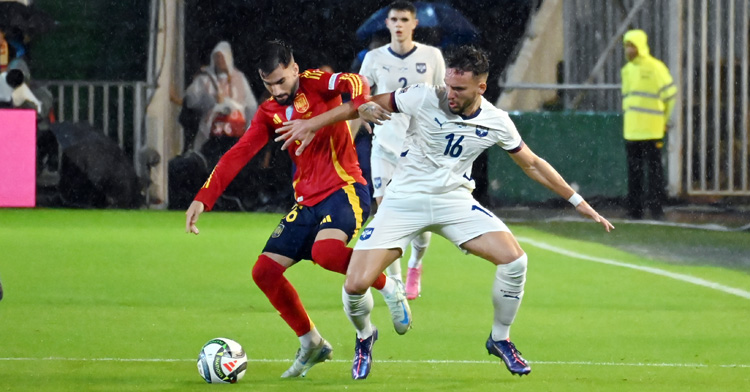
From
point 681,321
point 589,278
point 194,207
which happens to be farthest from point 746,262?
point 194,207

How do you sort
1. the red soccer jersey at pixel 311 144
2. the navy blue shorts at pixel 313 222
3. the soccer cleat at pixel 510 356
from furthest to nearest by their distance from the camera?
the red soccer jersey at pixel 311 144
the navy blue shorts at pixel 313 222
the soccer cleat at pixel 510 356

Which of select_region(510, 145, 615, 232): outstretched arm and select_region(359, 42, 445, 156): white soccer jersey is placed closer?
select_region(510, 145, 615, 232): outstretched arm

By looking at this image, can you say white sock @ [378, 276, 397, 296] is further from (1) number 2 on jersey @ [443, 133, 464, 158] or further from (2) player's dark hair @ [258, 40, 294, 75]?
(2) player's dark hair @ [258, 40, 294, 75]

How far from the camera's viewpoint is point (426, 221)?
263 inches

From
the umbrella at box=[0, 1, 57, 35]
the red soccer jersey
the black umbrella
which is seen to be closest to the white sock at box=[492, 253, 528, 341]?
the red soccer jersey

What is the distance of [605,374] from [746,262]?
5881 millimetres

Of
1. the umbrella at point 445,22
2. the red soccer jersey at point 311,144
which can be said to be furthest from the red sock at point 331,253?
the umbrella at point 445,22

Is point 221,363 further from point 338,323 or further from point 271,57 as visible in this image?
point 338,323

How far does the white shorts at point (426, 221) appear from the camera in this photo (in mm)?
6617

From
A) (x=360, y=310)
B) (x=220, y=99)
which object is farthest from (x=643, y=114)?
(x=360, y=310)

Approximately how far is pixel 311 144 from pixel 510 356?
1.58m

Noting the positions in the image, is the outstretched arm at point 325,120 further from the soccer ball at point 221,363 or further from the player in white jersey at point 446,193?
the soccer ball at point 221,363

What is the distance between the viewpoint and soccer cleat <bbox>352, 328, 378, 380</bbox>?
6.48m

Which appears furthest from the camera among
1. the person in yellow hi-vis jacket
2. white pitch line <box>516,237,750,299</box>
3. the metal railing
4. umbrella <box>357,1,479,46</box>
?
the metal railing
